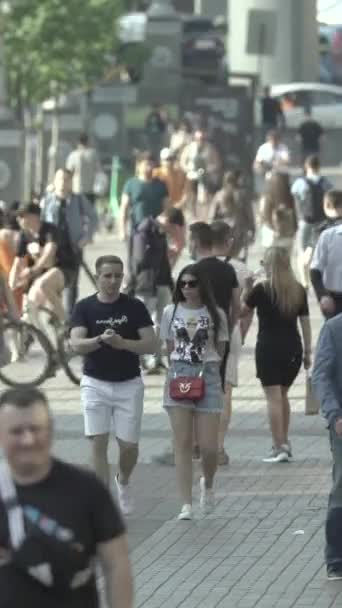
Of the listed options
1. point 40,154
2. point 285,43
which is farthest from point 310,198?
point 285,43

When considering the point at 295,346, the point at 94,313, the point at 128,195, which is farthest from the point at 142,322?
the point at 128,195

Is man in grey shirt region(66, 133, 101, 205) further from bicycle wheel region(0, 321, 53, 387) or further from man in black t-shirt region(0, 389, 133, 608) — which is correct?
man in black t-shirt region(0, 389, 133, 608)

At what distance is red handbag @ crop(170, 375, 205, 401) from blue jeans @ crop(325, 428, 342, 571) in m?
1.67

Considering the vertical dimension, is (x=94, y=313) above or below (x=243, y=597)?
above

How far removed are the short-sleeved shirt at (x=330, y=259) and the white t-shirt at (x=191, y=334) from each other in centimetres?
324

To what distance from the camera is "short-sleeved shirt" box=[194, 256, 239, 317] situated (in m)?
12.3

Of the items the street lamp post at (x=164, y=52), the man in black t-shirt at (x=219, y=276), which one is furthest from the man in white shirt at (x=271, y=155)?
the man in black t-shirt at (x=219, y=276)

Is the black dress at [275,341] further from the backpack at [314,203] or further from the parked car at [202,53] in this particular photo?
the parked car at [202,53]

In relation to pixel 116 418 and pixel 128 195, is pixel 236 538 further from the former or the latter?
pixel 128 195

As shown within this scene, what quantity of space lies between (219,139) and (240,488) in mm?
25766

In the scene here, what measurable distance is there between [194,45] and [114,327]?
4259 cm

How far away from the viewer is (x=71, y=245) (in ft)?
63.7

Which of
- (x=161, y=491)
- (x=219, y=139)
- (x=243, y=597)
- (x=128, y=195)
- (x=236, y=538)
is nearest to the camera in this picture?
(x=243, y=597)

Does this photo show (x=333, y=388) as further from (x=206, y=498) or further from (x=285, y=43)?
(x=285, y=43)
